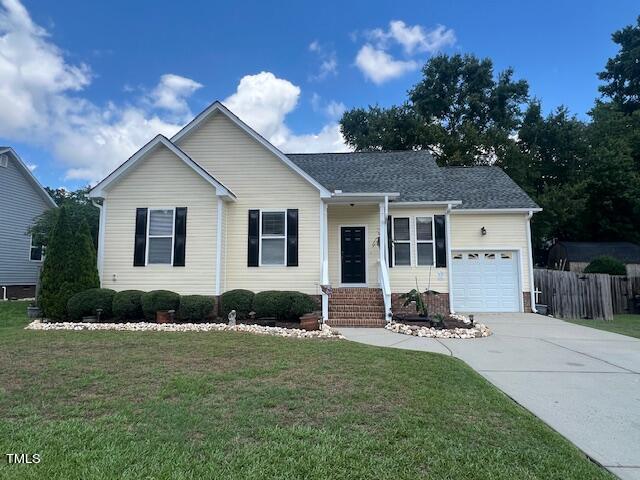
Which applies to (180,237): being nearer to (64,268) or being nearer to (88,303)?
(88,303)

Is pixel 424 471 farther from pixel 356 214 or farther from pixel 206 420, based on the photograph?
pixel 356 214

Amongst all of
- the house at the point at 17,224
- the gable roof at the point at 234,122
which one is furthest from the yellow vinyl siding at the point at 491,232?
the house at the point at 17,224

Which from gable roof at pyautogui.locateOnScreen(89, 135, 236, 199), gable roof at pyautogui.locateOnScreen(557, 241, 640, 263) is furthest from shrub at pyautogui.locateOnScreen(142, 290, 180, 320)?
gable roof at pyautogui.locateOnScreen(557, 241, 640, 263)

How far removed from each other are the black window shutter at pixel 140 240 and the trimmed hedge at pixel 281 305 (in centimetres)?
376

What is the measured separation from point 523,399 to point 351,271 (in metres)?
8.75

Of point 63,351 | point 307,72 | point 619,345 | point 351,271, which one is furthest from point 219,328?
point 307,72

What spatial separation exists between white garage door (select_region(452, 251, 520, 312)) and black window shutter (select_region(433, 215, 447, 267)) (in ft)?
5.34

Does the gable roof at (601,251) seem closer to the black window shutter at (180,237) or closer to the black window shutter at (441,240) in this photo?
the black window shutter at (441,240)

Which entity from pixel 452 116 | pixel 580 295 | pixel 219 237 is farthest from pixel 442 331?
pixel 452 116

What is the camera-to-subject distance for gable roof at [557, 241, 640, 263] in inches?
851

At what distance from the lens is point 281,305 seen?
10414 millimetres

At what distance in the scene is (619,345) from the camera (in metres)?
8.59

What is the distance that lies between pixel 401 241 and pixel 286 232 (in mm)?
4208

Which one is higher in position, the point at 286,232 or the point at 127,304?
the point at 286,232
